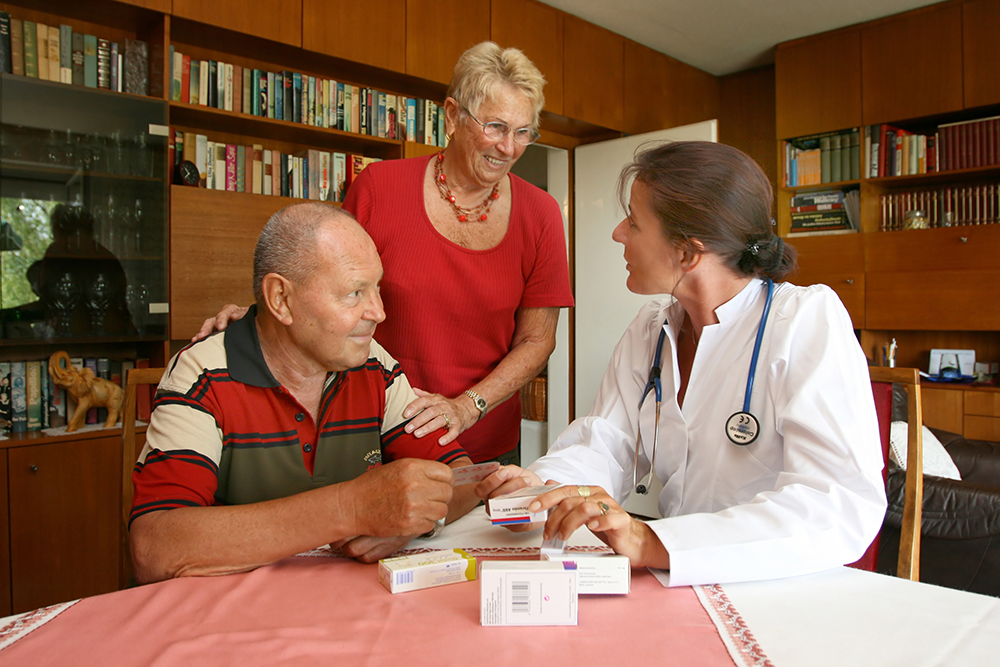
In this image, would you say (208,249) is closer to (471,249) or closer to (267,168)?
(267,168)

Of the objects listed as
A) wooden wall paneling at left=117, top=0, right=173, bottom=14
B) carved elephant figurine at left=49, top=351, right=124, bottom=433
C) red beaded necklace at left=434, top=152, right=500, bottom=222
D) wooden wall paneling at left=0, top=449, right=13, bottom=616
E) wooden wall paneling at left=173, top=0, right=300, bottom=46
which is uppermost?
wooden wall paneling at left=173, top=0, right=300, bottom=46

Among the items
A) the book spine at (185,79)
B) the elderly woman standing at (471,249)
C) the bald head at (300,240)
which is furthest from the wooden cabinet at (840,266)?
the bald head at (300,240)

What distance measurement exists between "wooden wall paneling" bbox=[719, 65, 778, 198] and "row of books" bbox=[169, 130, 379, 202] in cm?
381

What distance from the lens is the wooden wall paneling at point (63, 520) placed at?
2.96m

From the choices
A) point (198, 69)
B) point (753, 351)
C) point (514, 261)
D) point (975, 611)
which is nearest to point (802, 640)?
point (975, 611)

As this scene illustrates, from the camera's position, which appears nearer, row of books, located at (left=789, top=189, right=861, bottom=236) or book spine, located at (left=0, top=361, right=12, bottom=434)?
book spine, located at (left=0, top=361, right=12, bottom=434)

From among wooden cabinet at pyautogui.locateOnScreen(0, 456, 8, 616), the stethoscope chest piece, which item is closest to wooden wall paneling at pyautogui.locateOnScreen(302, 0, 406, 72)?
wooden cabinet at pyautogui.locateOnScreen(0, 456, 8, 616)

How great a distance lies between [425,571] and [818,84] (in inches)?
220

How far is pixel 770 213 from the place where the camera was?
1.57 metres

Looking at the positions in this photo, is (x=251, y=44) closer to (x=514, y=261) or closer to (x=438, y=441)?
(x=514, y=261)

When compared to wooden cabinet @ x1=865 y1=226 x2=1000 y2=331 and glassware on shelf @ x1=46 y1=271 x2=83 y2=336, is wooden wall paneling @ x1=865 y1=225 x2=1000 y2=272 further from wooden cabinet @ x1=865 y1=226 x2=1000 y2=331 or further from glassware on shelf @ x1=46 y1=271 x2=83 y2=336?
glassware on shelf @ x1=46 y1=271 x2=83 y2=336

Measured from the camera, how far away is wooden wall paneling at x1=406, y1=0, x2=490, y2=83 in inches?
165

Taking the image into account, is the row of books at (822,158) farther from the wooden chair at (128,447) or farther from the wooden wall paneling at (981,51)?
the wooden chair at (128,447)

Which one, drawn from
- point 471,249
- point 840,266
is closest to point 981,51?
point 840,266
